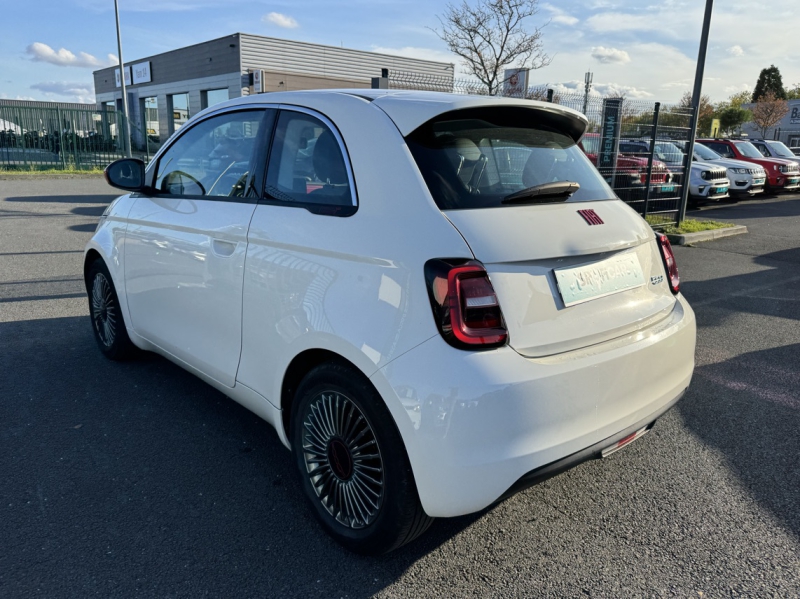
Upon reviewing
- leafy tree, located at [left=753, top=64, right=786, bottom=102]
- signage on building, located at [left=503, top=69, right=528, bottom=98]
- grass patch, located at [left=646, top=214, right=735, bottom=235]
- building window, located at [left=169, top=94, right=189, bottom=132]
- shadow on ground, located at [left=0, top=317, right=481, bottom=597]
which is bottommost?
shadow on ground, located at [left=0, top=317, right=481, bottom=597]

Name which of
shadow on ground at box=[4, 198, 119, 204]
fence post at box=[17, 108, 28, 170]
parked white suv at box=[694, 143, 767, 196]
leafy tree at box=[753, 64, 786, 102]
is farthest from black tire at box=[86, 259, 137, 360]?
leafy tree at box=[753, 64, 786, 102]

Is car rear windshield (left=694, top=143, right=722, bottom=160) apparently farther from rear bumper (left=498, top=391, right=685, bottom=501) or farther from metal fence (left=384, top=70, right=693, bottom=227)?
rear bumper (left=498, top=391, right=685, bottom=501)

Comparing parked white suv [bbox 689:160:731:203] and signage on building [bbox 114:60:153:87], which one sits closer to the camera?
parked white suv [bbox 689:160:731:203]

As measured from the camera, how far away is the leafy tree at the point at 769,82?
3076 inches

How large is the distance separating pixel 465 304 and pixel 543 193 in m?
0.70

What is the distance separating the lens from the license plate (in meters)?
2.29

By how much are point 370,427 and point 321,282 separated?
590 millimetres

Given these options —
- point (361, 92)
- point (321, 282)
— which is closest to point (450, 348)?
point (321, 282)

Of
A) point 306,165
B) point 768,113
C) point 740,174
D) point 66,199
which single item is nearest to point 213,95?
point 66,199

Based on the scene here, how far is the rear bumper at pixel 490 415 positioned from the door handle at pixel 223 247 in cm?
114

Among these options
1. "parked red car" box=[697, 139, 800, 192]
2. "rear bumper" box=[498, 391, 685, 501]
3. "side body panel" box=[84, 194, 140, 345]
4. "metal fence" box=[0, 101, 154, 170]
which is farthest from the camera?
"metal fence" box=[0, 101, 154, 170]

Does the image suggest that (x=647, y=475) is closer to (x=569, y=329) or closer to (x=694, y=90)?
(x=569, y=329)

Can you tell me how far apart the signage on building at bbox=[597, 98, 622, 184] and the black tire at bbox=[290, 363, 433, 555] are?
8.75 meters

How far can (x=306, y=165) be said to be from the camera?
2727 mm
